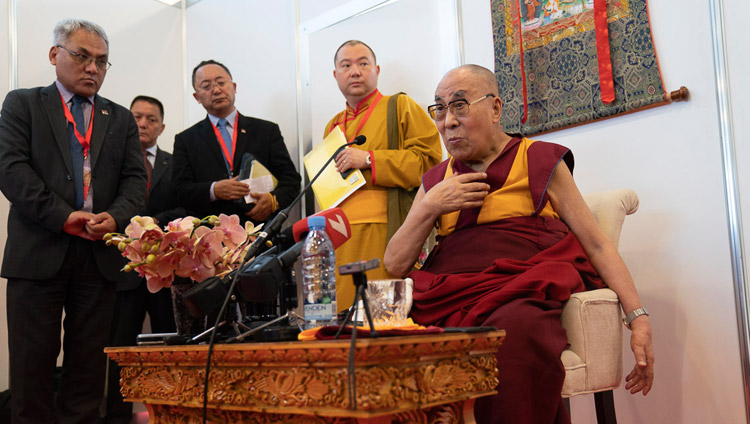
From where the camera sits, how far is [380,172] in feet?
9.82

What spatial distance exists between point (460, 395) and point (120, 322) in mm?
2632

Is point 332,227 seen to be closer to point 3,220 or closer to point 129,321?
point 129,321

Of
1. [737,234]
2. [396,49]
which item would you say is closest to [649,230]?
[737,234]

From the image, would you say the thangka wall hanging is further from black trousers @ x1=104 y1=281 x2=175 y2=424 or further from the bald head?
black trousers @ x1=104 y1=281 x2=175 y2=424

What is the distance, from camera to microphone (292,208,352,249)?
4.81 ft

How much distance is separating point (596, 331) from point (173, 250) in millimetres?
1119

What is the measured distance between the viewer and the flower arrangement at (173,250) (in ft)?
5.34

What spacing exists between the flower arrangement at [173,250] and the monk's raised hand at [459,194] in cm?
64

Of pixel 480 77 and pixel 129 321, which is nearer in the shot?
pixel 480 77

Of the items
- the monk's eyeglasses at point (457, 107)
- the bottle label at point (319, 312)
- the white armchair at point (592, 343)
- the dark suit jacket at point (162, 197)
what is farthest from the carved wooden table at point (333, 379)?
the dark suit jacket at point (162, 197)

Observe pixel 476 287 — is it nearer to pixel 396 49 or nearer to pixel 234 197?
pixel 234 197

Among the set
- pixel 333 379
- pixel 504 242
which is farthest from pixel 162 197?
pixel 333 379

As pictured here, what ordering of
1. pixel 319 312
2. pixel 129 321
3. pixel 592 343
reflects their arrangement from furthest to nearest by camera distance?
pixel 129 321, pixel 592 343, pixel 319 312

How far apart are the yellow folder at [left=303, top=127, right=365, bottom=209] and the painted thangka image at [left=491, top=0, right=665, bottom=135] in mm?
762
